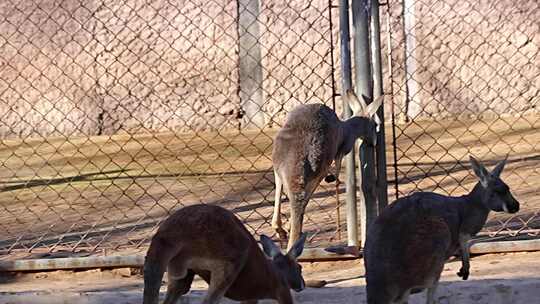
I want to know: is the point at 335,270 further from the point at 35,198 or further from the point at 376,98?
the point at 35,198

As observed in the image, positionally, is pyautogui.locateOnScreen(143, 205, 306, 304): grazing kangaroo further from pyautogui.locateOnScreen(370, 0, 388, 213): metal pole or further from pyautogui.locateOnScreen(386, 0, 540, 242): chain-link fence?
pyautogui.locateOnScreen(386, 0, 540, 242): chain-link fence

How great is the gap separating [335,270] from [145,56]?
7.59 m

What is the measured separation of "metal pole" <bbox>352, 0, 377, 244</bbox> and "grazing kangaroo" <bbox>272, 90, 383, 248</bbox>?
3.5 inches

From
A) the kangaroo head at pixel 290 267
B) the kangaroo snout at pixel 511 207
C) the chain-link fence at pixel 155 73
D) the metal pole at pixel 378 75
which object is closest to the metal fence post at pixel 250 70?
the chain-link fence at pixel 155 73

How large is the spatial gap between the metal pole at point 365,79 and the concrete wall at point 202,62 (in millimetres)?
6401

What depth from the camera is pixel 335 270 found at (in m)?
6.19

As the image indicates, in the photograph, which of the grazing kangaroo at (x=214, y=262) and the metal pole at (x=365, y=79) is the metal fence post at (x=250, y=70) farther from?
the grazing kangaroo at (x=214, y=262)

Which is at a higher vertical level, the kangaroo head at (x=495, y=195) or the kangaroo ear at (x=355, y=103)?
the kangaroo ear at (x=355, y=103)

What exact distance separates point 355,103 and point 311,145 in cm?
35

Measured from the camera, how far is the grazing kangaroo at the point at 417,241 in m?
4.62

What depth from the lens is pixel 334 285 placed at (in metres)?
5.74

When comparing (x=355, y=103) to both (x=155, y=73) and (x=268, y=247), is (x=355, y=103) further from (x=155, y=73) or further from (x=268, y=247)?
(x=155, y=73)

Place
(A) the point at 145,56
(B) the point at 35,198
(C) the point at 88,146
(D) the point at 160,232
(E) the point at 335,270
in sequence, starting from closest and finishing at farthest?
1. (D) the point at 160,232
2. (E) the point at 335,270
3. (B) the point at 35,198
4. (C) the point at 88,146
5. (A) the point at 145,56

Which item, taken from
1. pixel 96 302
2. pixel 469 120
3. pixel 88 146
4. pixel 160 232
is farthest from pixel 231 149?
pixel 160 232
